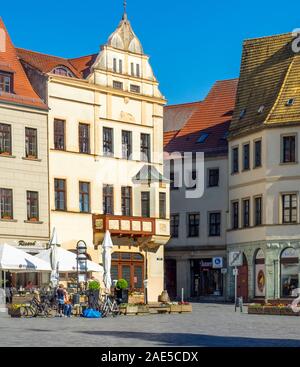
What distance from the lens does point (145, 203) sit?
Result: 2413 inches

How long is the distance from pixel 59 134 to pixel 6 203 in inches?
226

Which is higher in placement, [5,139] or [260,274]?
[5,139]

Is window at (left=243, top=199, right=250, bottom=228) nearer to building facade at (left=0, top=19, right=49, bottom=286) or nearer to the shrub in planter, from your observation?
building facade at (left=0, top=19, right=49, bottom=286)

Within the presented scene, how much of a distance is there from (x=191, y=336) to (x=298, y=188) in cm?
3478

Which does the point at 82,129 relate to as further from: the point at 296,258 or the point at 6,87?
the point at 296,258

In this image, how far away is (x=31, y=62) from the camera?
57.1m

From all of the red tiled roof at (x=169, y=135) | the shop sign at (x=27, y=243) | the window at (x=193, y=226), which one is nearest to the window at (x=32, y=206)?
the shop sign at (x=27, y=243)

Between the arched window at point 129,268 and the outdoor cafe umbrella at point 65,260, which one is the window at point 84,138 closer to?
the arched window at point 129,268

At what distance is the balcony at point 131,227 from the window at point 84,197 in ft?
2.46

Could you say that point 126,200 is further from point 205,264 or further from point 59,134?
point 205,264

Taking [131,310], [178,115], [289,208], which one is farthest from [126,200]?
[178,115]

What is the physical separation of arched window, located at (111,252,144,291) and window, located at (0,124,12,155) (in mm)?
9990

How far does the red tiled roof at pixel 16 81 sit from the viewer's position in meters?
54.0

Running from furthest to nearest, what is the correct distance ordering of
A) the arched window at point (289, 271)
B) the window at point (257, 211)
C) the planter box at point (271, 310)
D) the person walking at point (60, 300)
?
the window at point (257, 211) < the arched window at point (289, 271) < the planter box at point (271, 310) < the person walking at point (60, 300)
